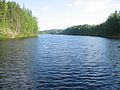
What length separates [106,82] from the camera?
115 feet

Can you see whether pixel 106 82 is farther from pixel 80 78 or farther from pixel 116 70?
pixel 116 70

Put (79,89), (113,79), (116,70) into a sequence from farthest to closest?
(116,70)
(113,79)
(79,89)

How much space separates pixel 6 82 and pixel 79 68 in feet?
51.7

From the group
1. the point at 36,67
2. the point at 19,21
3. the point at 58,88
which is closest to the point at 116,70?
Result: the point at 36,67

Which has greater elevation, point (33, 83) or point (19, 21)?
point (19, 21)

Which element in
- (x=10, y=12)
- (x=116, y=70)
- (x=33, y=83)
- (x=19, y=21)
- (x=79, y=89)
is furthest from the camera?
(x=19, y=21)

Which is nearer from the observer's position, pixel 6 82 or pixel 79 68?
pixel 6 82

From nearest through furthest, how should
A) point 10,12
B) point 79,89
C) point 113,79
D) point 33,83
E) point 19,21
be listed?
point 79,89, point 33,83, point 113,79, point 10,12, point 19,21

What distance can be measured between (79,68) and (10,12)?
141785 millimetres

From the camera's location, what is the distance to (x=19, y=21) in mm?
195500

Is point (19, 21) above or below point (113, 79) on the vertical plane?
above

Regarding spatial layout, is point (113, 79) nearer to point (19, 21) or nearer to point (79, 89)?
point (79, 89)

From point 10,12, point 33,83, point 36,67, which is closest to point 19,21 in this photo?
point 10,12

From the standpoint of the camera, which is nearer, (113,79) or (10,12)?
(113,79)
